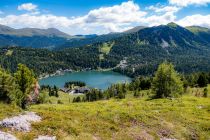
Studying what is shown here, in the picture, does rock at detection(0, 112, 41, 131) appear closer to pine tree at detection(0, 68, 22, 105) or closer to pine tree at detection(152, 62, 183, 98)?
pine tree at detection(0, 68, 22, 105)

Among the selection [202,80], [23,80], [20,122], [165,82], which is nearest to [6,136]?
[20,122]

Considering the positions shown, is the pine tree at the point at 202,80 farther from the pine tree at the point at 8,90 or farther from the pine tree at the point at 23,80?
the pine tree at the point at 8,90

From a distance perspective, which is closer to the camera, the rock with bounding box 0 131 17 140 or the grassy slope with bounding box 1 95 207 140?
the rock with bounding box 0 131 17 140

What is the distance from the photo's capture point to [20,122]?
3562cm

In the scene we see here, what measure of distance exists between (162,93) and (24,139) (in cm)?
7628

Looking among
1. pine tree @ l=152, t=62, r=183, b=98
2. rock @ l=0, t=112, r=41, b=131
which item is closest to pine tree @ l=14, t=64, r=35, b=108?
pine tree @ l=152, t=62, r=183, b=98

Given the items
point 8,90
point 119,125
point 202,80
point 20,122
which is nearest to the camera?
point 20,122

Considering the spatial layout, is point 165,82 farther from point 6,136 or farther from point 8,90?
point 6,136

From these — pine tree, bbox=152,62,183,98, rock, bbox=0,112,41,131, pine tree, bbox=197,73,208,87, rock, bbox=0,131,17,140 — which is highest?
rock, bbox=0,112,41,131

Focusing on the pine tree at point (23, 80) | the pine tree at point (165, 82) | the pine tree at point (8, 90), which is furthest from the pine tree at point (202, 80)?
the pine tree at point (8, 90)

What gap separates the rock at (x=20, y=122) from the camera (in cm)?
3450

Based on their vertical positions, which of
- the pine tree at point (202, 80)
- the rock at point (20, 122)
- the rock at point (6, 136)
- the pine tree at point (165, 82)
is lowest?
the pine tree at point (202, 80)

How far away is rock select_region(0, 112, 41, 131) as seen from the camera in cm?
3450

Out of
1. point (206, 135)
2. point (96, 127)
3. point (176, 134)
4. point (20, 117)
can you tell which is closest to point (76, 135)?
point (96, 127)
